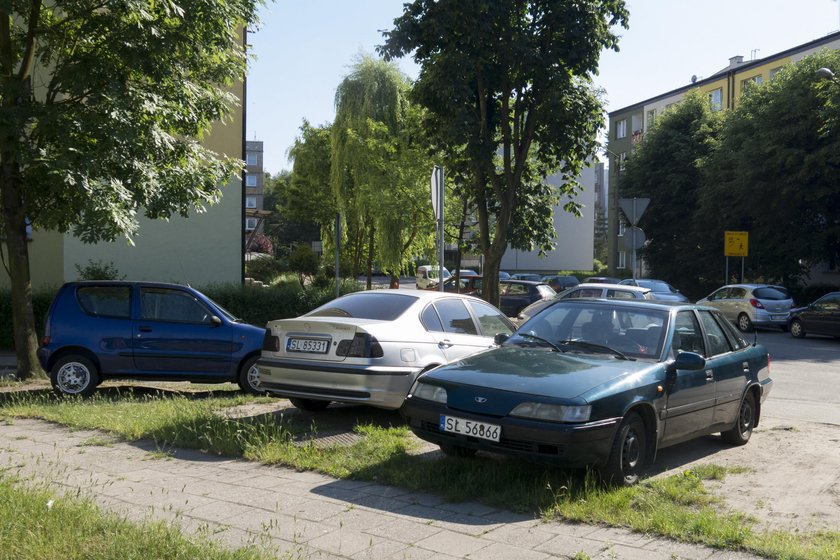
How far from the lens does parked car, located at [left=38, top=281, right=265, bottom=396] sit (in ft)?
36.8

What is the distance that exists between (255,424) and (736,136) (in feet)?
114

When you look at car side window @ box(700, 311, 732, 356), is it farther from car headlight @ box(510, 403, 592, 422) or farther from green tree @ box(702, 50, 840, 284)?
green tree @ box(702, 50, 840, 284)

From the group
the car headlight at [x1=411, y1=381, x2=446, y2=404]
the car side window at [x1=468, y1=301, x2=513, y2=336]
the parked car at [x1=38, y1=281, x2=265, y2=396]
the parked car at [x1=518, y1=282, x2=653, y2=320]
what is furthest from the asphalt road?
the parked car at [x1=38, y1=281, x2=265, y2=396]

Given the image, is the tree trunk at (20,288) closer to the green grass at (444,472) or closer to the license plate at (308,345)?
the green grass at (444,472)

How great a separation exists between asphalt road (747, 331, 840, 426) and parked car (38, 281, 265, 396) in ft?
23.7

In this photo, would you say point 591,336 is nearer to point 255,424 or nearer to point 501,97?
point 255,424

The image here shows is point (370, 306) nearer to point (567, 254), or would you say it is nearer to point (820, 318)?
point (820, 318)

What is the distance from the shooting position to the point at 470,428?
253 inches

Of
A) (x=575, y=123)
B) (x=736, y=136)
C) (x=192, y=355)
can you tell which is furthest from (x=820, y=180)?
(x=192, y=355)

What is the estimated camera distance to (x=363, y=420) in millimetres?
9422

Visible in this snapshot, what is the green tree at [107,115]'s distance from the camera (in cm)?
1117

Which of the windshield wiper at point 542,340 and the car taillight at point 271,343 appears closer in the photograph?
the windshield wiper at point 542,340

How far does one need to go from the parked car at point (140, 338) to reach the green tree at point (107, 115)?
0.94 metres

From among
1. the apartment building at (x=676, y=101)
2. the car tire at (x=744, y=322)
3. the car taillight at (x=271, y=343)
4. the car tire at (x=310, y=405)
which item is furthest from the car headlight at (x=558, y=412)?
the apartment building at (x=676, y=101)
